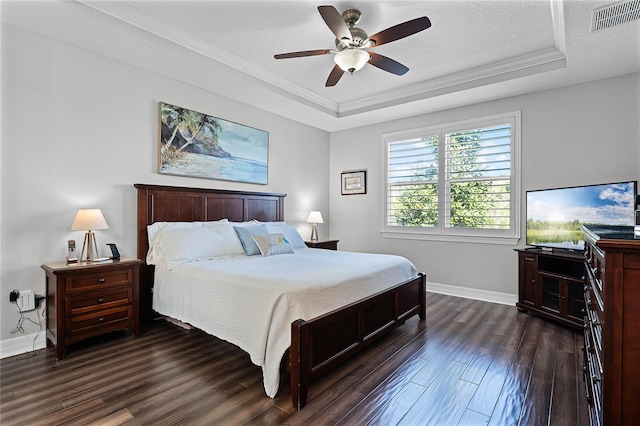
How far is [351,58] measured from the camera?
2723 millimetres

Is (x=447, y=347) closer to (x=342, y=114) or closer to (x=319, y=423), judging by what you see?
(x=319, y=423)

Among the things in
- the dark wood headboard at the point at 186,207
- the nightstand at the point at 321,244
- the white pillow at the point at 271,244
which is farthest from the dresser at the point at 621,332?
the nightstand at the point at 321,244

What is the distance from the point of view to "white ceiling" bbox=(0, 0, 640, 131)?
2648mm

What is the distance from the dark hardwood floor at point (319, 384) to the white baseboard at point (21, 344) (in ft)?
0.36

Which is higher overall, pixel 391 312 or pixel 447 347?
pixel 391 312

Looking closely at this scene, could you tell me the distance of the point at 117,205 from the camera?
3289 mm

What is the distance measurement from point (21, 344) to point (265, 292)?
2.22 m

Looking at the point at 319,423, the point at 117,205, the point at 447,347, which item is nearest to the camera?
the point at 319,423

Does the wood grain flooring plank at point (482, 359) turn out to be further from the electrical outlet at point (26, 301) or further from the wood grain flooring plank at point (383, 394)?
the electrical outlet at point (26, 301)

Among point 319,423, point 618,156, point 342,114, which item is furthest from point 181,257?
point 618,156

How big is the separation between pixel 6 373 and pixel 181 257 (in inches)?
55.3

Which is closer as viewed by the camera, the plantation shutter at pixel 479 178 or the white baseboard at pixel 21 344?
the white baseboard at pixel 21 344

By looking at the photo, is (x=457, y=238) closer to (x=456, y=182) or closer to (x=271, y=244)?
(x=456, y=182)

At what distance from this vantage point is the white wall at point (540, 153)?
3451 mm
